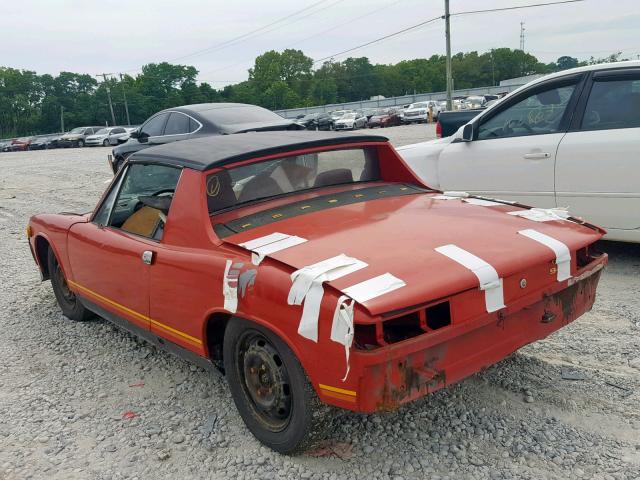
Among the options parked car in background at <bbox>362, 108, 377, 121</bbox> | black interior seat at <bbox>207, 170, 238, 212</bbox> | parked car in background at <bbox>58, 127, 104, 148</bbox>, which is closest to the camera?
black interior seat at <bbox>207, 170, 238, 212</bbox>

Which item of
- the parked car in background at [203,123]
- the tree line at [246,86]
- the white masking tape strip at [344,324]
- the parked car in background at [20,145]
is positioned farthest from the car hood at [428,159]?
the tree line at [246,86]

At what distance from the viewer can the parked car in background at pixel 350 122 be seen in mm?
39938

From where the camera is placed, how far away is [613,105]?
5.04m

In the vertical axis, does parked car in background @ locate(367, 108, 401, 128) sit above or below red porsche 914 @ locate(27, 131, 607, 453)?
below

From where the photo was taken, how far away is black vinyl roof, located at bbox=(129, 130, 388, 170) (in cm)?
333

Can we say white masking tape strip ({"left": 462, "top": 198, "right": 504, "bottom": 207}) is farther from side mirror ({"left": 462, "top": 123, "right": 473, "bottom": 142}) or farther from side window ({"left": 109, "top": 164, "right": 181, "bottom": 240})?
side mirror ({"left": 462, "top": 123, "right": 473, "bottom": 142})

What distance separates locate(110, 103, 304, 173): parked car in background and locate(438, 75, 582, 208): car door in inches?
152

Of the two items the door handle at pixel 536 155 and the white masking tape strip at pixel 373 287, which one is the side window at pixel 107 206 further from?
the door handle at pixel 536 155

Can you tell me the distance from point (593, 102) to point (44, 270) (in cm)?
485

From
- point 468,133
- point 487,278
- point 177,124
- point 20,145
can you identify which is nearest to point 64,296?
point 487,278

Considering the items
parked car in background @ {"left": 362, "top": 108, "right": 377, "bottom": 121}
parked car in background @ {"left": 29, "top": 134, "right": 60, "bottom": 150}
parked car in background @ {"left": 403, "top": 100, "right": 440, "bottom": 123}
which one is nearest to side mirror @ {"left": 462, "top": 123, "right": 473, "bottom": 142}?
parked car in background @ {"left": 403, "top": 100, "right": 440, "bottom": 123}

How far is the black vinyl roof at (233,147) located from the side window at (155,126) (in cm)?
681

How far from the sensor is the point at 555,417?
9.76 ft

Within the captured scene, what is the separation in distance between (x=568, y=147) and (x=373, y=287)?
355 centimetres
